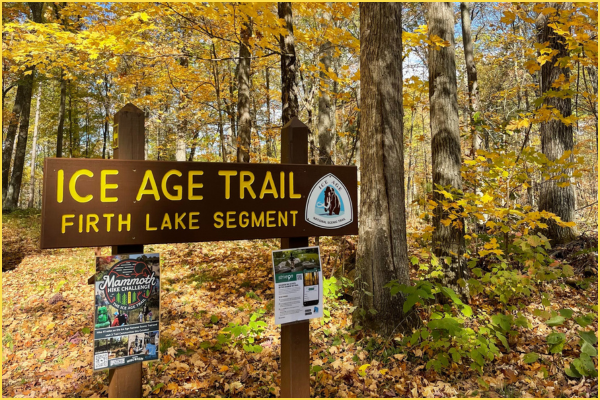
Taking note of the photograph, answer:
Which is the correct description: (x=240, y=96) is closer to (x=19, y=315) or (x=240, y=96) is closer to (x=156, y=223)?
(x=19, y=315)

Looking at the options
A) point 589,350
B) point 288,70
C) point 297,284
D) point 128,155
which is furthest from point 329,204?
point 288,70

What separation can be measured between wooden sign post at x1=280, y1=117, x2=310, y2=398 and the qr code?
1.16 metres

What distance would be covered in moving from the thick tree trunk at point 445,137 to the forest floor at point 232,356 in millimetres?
966

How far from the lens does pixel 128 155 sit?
6.77 ft

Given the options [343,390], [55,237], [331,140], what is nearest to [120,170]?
[55,237]

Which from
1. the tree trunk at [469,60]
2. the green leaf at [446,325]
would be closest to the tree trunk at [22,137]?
the tree trunk at [469,60]

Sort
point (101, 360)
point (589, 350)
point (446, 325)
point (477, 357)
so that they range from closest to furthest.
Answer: point (101, 360)
point (589, 350)
point (477, 357)
point (446, 325)

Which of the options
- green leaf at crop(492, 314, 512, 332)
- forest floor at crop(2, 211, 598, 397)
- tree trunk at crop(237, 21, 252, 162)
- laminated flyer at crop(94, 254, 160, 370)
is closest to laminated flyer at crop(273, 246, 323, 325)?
laminated flyer at crop(94, 254, 160, 370)

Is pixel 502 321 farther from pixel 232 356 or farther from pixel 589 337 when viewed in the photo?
pixel 232 356

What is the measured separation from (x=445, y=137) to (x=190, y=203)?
14.7 feet

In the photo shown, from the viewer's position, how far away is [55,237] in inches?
71.8

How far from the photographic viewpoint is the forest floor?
3184 mm

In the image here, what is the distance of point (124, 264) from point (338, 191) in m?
1.58

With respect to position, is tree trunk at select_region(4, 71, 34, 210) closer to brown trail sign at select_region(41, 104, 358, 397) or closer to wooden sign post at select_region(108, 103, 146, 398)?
wooden sign post at select_region(108, 103, 146, 398)
